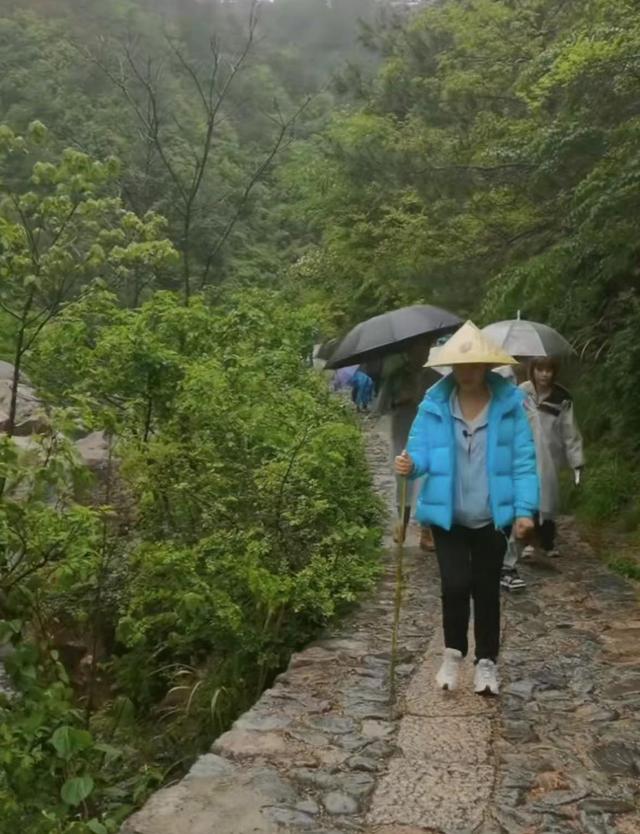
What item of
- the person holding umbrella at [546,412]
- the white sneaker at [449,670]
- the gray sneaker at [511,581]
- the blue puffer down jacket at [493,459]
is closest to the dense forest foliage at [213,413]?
the gray sneaker at [511,581]

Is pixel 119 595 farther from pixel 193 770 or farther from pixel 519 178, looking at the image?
pixel 519 178

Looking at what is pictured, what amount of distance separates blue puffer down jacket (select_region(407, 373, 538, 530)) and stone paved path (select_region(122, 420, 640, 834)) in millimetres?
959

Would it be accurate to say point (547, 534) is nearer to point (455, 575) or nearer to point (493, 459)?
point (455, 575)

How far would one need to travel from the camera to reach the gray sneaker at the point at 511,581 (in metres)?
6.75

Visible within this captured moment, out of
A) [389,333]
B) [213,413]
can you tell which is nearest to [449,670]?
[213,413]

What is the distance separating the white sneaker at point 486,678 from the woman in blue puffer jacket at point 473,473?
0.01 m

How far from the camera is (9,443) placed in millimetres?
Result: 4449

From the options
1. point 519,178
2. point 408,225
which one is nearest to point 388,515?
point 519,178

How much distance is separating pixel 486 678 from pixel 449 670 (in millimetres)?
184

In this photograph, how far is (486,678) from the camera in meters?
4.69

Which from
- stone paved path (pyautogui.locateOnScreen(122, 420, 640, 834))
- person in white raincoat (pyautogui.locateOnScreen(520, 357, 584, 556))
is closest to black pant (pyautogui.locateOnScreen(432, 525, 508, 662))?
stone paved path (pyautogui.locateOnScreen(122, 420, 640, 834))

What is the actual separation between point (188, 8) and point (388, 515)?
5908cm

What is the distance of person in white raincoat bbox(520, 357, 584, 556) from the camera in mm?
7273

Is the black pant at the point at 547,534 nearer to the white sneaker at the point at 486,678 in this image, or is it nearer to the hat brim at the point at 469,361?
the white sneaker at the point at 486,678
